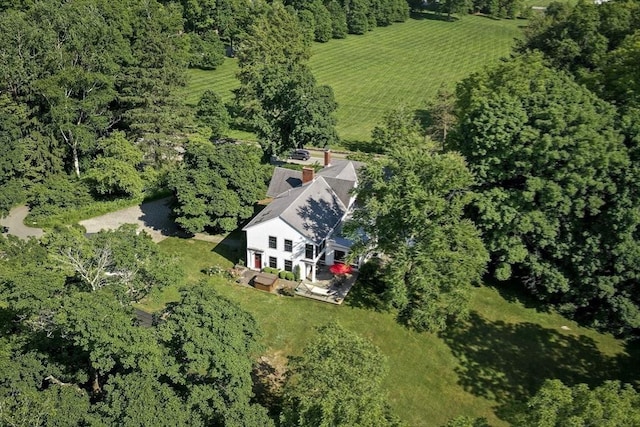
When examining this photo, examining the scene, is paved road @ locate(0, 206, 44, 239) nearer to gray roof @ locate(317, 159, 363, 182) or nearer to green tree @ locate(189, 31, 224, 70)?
gray roof @ locate(317, 159, 363, 182)

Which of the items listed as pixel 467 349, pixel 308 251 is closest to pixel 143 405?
pixel 308 251

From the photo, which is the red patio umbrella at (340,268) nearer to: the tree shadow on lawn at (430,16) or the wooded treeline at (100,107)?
the wooded treeline at (100,107)

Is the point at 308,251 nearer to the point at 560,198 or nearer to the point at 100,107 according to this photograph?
the point at 560,198

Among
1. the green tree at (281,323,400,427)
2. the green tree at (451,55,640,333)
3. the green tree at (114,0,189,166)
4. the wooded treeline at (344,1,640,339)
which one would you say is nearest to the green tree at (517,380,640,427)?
the green tree at (281,323,400,427)

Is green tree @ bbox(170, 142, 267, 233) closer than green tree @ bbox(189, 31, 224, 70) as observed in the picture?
Yes

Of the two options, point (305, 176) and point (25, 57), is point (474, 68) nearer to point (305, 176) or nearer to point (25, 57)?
point (305, 176)

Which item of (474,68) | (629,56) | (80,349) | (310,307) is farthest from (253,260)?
(474,68)
